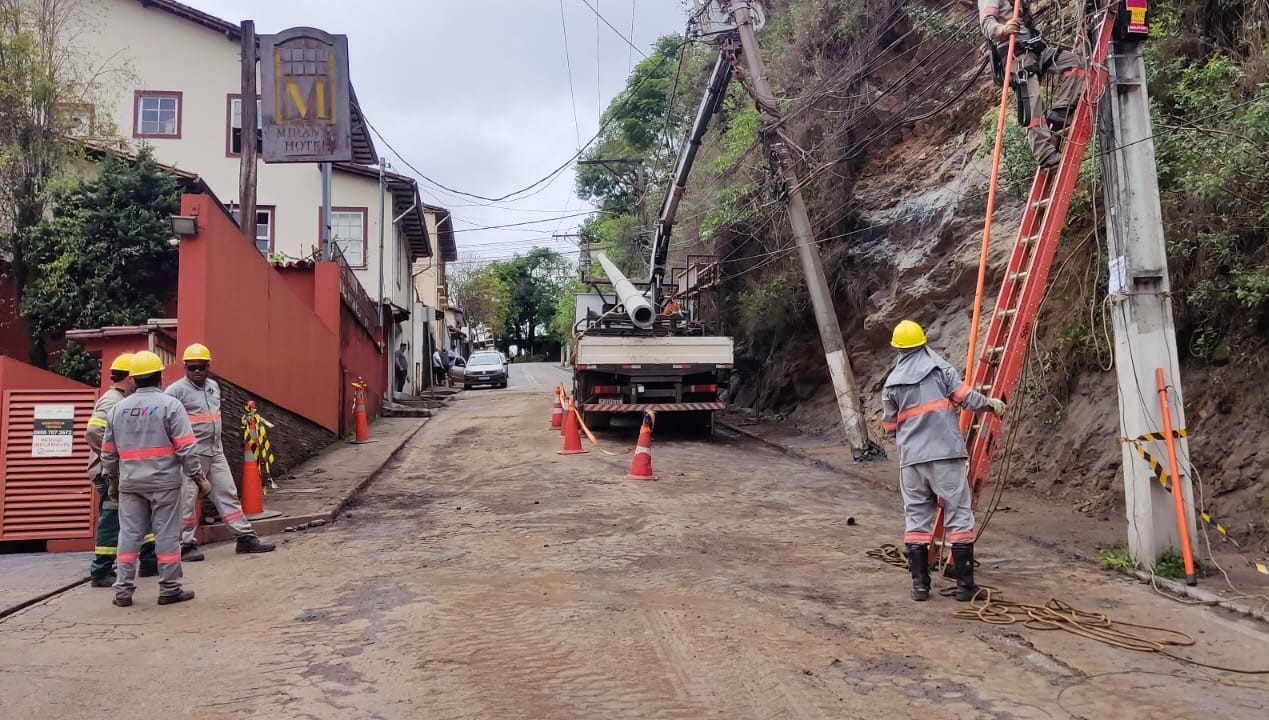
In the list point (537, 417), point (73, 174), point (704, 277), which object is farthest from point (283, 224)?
point (704, 277)

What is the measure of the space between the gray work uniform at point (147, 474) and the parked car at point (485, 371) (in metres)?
29.7

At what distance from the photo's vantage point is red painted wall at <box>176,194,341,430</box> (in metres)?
8.63

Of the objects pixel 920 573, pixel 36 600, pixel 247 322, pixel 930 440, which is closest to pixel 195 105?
pixel 247 322

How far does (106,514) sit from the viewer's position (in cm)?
663

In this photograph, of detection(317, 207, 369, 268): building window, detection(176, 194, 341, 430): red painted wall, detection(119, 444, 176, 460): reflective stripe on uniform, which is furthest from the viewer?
detection(317, 207, 369, 268): building window

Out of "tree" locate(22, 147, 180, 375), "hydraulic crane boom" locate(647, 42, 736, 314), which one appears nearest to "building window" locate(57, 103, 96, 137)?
"tree" locate(22, 147, 180, 375)

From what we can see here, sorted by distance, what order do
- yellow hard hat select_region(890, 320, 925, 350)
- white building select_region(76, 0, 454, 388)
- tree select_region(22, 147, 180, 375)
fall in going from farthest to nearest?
white building select_region(76, 0, 454, 388), tree select_region(22, 147, 180, 375), yellow hard hat select_region(890, 320, 925, 350)

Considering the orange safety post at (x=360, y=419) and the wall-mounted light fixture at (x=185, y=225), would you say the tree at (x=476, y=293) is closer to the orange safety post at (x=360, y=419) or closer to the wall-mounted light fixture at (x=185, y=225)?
the orange safety post at (x=360, y=419)

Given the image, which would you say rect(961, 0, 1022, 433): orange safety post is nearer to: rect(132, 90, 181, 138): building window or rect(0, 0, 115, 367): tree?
rect(0, 0, 115, 367): tree

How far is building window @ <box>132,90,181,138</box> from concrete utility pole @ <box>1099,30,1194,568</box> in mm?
22945

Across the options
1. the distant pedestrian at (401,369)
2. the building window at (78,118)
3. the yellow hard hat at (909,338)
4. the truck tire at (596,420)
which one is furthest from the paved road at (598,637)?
the distant pedestrian at (401,369)

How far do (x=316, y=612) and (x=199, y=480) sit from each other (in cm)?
157

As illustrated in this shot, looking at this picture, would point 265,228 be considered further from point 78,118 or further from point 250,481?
point 250,481

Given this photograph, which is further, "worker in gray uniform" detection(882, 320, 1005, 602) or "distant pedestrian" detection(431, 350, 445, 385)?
"distant pedestrian" detection(431, 350, 445, 385)
